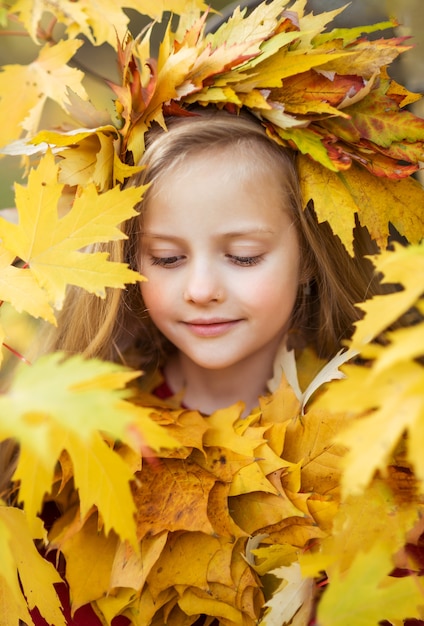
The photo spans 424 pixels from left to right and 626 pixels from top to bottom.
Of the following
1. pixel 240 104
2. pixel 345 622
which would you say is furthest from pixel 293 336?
pixel 345 622

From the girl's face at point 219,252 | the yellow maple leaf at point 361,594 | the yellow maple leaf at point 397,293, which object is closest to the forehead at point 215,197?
the girl's face at point 219,252

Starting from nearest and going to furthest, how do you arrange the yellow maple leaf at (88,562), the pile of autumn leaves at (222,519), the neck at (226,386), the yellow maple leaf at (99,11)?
the pile of autumn leaves at (222,519), the yellow maple leaf at (88,562), the yellow maple leaf at (99,11), the neck at (226,386)

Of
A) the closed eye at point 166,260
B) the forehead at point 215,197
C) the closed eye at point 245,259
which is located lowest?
the closed eye at point 245,259

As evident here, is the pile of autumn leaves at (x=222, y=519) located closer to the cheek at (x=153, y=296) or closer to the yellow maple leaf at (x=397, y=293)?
the yellow maple leaf at (x=397, y=293)

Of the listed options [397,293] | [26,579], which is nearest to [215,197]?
[397,293]

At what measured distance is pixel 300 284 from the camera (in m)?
1.51

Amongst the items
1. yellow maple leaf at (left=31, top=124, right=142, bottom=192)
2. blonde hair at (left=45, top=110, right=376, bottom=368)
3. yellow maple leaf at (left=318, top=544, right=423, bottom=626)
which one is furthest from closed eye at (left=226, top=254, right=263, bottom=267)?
yellow maple leaf at (left=318, top=544, right=423, bottom=626)

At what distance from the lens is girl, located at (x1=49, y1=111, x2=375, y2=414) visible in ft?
4.16

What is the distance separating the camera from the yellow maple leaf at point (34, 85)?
135 centimetres

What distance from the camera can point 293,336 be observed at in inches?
64.4

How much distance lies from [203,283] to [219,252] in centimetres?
7

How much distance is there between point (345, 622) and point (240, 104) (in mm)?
861

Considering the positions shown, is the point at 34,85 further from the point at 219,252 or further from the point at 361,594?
the point at 361,594

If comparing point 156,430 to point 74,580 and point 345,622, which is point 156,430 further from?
point 74,580
